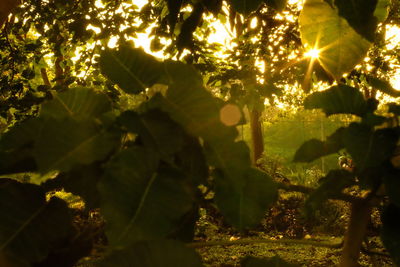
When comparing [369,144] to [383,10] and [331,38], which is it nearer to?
[331,38]

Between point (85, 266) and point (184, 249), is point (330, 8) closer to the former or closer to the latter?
point (184, 249)

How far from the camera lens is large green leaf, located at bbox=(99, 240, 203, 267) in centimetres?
53

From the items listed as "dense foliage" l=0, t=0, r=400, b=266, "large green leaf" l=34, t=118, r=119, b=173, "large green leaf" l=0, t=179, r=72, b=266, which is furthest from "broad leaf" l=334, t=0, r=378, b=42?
"large green leaf" l=0, t=179, r=72, b=266

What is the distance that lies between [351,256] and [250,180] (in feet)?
0.90

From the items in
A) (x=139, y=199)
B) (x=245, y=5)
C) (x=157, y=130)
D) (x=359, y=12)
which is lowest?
(x=139, y=199)

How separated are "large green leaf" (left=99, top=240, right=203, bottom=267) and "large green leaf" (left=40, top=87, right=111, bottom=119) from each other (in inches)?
9.5

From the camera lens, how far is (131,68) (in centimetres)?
65

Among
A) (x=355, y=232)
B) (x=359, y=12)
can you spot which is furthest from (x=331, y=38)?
(x=355, y=232)

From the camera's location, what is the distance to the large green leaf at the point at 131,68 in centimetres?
64

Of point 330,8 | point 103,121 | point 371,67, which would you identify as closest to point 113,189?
point 103,121

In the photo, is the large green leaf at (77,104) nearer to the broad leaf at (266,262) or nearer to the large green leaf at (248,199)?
the large green leaf at (248,199)

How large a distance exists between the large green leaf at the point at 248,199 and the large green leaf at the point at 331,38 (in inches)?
14.6

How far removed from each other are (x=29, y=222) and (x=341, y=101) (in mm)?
663

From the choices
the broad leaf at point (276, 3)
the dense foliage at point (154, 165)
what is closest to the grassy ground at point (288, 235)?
the broad leaf at point (276, 3)
